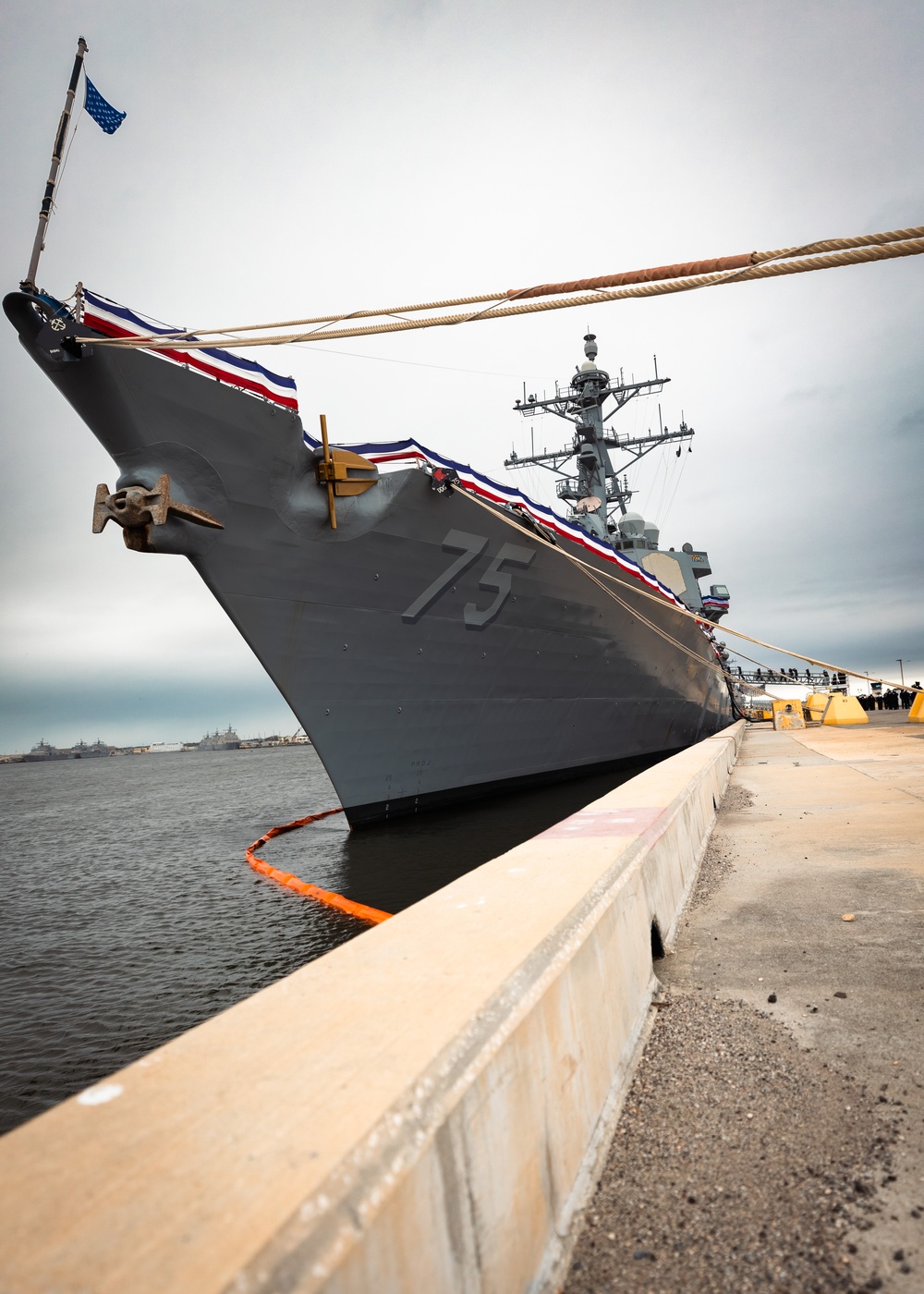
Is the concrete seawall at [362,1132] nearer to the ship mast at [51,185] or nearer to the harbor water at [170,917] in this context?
the harbor water at [170,917]

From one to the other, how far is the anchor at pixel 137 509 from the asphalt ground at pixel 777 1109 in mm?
6032

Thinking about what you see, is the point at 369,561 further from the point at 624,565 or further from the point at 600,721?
the point at 600,721

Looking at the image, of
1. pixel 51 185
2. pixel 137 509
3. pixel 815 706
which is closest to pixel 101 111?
pixel 51 185

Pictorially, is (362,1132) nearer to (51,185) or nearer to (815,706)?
(51,185)

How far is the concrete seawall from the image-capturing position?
746 millimetres

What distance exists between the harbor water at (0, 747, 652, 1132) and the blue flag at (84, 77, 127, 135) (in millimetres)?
6907

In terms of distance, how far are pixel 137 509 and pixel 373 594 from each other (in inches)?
118

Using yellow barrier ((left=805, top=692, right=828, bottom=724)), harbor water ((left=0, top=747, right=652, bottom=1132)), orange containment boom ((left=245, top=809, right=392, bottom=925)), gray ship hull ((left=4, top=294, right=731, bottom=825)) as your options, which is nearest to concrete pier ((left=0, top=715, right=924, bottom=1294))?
harbor water ((left=0, top=747, right=652, bottom=1132))

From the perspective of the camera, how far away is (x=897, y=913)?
115 inches

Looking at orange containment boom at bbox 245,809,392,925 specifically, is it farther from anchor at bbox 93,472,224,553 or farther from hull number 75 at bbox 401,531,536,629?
anchor at bbox 93,472,224,553

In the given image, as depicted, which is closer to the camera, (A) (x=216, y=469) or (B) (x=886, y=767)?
(A) (x=216, y=469)

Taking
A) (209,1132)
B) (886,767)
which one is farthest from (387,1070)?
(886,767)

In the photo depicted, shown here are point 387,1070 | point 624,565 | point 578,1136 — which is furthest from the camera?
point 624,565

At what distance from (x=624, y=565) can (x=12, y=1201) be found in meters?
13.0
